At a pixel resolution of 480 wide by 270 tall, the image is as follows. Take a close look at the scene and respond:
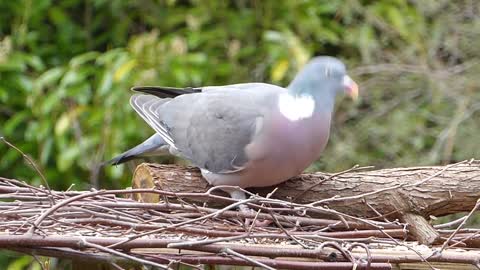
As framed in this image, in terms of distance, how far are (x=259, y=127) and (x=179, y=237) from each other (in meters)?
0.59

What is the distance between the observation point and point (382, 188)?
217 centimetres

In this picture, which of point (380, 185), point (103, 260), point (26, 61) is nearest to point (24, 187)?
point (103, 260)

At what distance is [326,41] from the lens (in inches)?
151

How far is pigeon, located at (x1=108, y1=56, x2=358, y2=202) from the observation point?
215 cm

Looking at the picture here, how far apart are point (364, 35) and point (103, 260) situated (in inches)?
88.8

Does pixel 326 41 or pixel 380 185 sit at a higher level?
pixel 326 41

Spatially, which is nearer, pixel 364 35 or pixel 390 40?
pixel 364 35

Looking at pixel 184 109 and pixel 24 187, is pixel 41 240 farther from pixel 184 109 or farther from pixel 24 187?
pixel 184 109

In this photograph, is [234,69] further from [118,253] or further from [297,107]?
[118,253]

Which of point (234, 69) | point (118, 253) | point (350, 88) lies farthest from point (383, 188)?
point (234, 69)

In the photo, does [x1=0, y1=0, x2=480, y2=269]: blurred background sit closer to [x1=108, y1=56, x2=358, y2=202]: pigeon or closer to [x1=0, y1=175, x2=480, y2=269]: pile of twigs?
[x1=108, y1=56, x2=358, y2=202]: pigeon

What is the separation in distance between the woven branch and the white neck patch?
0.98ft

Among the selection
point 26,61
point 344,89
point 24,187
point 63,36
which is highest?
point 63,36

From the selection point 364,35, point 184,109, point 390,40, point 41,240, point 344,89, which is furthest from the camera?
point 390,40
